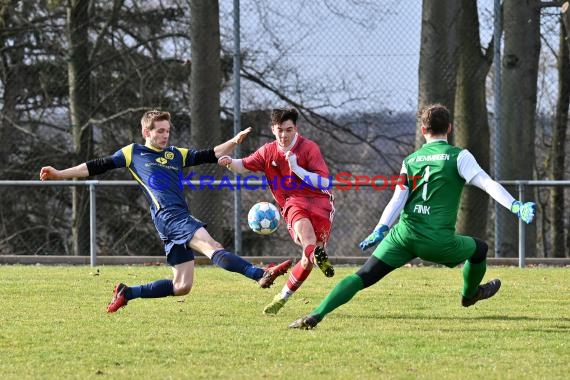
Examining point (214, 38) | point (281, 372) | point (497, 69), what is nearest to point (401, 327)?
point (281, 372)

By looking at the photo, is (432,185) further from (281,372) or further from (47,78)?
(47,78)

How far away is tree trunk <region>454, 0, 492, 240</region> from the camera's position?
16766 mm

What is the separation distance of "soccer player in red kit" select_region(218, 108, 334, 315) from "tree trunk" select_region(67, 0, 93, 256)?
965 cm

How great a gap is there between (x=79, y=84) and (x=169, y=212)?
36.1ft

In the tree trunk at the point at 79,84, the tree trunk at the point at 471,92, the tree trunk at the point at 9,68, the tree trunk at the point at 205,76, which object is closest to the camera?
the tree trunk at the point at 205,76

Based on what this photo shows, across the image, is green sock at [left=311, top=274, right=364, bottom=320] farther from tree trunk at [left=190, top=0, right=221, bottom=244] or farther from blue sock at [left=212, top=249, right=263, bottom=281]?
tree trunk at [left=190, top=0, right=221, bottom=244]

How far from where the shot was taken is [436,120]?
7.44m

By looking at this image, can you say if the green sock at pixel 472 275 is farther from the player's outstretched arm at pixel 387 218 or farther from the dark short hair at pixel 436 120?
the dark short hair at pixel 436 120

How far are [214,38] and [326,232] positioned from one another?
734 cm

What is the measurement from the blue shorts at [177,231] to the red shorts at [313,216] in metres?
0.80

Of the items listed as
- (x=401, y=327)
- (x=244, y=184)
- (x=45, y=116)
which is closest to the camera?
(x=401, y=327)

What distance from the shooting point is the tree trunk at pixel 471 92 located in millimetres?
16766

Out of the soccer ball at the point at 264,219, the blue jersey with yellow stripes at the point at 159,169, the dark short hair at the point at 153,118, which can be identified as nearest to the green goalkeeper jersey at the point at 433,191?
the blue jersey with yellow stripes at the point at 159,169

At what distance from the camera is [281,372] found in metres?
5.98
